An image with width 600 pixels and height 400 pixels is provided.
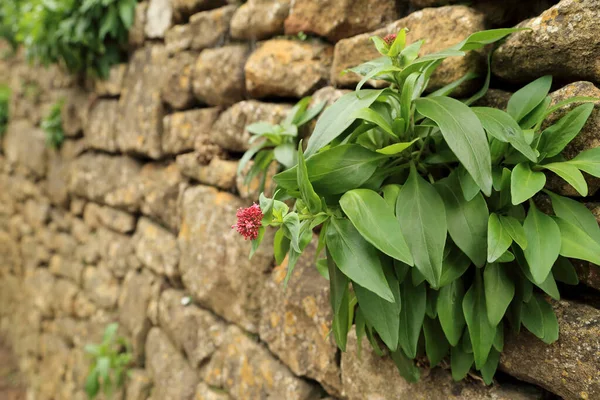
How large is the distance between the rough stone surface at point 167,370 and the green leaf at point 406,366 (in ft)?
3.57

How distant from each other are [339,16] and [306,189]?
68cm

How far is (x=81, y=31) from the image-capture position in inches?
92.6

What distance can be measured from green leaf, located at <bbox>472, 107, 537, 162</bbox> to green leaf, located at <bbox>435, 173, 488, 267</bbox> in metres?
0.12

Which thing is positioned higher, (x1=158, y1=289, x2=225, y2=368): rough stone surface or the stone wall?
the stone wall

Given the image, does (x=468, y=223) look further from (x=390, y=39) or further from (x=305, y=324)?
(x=305, y=324)

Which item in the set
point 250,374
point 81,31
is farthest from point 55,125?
point 250,374

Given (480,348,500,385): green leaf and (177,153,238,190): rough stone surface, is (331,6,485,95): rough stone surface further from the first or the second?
(177,153,238,190): rough stone surface

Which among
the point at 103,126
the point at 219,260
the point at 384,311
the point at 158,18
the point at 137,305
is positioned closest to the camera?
the point at 384,311

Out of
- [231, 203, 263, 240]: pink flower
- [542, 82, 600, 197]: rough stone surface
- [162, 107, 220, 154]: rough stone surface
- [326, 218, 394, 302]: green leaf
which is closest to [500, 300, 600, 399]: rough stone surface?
[542, 82, 600, 197]: rough stone surface

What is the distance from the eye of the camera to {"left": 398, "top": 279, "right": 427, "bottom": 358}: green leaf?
3.06 ft

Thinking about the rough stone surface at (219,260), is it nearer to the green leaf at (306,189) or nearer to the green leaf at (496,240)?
the green leaf at (306,189)

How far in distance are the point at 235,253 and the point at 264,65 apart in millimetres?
645

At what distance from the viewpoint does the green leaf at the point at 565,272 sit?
86 centimetres

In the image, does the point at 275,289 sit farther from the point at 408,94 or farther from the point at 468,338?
the point at 408,94
